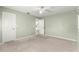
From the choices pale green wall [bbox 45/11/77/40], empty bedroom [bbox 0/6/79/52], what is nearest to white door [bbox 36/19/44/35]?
empty bedroom [bbox 0/6/79/52]

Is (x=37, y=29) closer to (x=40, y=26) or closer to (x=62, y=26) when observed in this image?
(x=40, y=26)

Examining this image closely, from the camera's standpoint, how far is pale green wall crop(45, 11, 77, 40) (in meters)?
1.85

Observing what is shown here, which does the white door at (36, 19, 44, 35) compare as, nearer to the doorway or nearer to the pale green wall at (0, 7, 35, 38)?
the doorway

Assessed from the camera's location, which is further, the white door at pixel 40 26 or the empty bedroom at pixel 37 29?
the white door at pixel 40 26

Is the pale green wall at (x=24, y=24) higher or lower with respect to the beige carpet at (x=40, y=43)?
higher

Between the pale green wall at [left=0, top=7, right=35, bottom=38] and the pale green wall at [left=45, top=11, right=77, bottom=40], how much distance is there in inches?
19.9

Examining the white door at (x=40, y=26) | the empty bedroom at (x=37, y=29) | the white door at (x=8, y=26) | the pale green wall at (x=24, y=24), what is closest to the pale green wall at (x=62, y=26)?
the empty bedroom at (x=37, y=29)

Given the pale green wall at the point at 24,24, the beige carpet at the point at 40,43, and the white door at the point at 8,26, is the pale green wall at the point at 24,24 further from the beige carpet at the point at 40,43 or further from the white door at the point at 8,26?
the beige carpet at the point at 40,43

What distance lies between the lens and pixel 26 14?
1.82 metres

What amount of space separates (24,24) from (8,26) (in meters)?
0.50

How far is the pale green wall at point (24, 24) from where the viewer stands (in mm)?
1794

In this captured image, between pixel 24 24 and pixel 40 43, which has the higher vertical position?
pixel 24 24

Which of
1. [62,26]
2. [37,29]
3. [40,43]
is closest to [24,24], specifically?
[37,29]

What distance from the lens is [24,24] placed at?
74.1 inches
